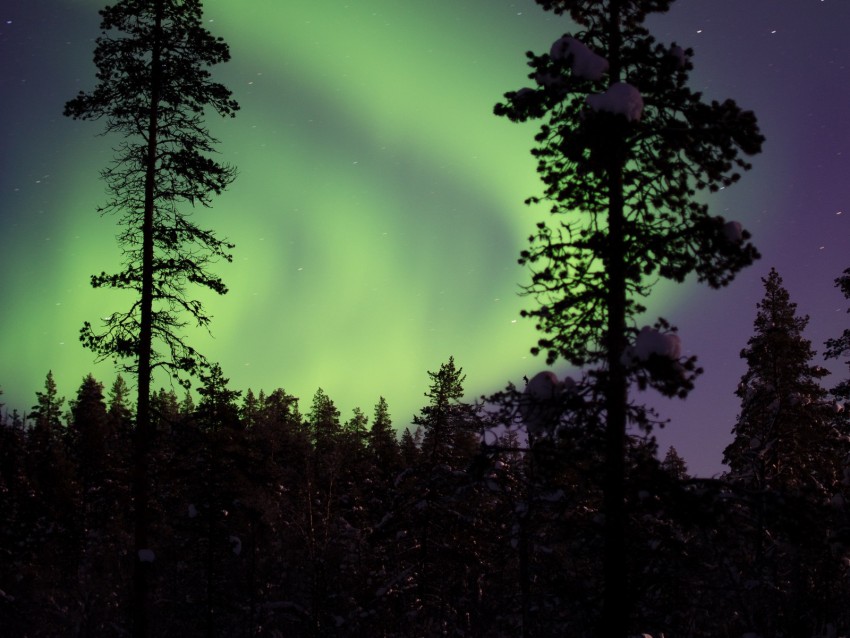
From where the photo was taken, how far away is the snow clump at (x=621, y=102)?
9117 millimetres

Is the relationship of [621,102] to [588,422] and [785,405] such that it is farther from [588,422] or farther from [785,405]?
[785,405]

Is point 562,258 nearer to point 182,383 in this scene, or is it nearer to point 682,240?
point 682,240

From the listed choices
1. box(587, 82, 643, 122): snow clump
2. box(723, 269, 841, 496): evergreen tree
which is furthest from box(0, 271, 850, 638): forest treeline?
box(587, 82, 643, 122): snow clump

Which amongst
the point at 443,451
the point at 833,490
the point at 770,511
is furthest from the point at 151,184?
the point at 833,490

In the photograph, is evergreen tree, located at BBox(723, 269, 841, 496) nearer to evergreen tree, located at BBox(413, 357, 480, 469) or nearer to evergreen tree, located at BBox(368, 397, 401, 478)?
evergreen tree, located at BBox(413, 357, 480, 469)

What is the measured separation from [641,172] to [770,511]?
5.05m

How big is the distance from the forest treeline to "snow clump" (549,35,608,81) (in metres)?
4.54

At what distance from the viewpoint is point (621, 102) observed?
9117 millimetres

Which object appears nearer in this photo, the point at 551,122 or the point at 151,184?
the point at 551,122

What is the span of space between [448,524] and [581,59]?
21283mm

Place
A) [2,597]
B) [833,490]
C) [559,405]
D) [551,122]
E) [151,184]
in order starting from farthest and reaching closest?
[2,597]
[833,490]
[151,184]
[551,122]
[559,405]

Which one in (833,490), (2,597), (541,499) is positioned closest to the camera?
(541,499)

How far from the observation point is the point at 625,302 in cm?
1013

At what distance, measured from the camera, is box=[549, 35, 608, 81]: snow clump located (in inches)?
388
